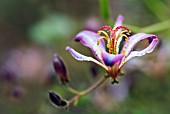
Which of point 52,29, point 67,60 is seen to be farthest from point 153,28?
point 67,60

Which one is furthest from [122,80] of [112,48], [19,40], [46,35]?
[19,40]

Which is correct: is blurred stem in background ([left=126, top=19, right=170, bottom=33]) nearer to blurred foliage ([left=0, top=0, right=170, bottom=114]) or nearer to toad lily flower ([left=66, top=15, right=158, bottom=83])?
blurred foliage ([left=0, top=0, right=170, bottom=114])

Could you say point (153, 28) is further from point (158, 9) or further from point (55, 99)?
point (55, 99)

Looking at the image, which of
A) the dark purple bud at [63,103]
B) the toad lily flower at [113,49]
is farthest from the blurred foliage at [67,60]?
the toad lily flower at [113,49]

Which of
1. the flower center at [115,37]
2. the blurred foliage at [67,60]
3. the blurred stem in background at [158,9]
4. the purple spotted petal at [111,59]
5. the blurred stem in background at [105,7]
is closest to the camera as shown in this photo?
the purple spotted petal at [111,59]

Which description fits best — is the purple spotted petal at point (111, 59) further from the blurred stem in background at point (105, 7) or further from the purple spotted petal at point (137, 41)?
the blurred stem in background at point (105, 7)

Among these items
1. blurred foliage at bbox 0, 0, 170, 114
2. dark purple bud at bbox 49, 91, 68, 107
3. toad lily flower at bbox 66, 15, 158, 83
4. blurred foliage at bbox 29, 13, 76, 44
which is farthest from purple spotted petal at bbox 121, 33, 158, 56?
blurred foliage at bbox 29, 13, 76, 44

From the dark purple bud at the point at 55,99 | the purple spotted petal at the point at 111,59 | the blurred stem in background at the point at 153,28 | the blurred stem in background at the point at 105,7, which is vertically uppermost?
the purple spotted petal at the point at 111,59
